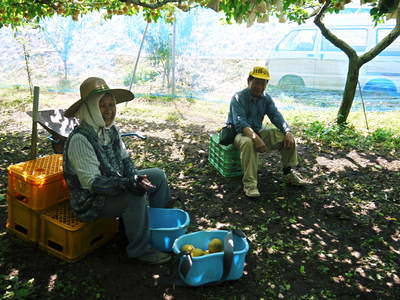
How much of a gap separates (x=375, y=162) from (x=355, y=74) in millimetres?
2364

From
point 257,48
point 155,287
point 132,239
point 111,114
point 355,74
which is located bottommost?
point 155,287

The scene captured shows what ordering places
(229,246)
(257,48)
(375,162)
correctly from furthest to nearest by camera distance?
(257,48), (375,162), (229,246)

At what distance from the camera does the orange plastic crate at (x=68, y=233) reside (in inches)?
106

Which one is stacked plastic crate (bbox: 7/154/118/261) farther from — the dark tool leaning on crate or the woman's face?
the dark tool leaning on crate

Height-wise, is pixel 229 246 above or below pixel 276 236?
above

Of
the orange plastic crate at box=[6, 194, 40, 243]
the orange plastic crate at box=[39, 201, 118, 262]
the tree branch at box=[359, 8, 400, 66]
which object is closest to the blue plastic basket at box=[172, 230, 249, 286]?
the orange plastic crate at box=[39, 201, 118, 262]

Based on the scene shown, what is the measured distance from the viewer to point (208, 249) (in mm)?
2693

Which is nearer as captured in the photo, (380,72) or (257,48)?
(380,72)

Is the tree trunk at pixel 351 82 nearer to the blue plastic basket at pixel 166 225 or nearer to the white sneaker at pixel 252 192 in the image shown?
the white sneaker at pixel 252 192

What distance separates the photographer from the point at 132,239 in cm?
275

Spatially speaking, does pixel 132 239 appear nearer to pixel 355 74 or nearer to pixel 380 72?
pixel 355 74

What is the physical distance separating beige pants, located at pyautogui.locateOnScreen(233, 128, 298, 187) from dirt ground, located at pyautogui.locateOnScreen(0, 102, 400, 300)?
0.26 m

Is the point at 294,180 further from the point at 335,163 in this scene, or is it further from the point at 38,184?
the point at 38,184

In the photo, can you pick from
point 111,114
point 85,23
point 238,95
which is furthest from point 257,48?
point 111,114
